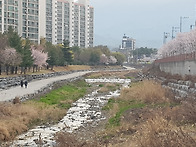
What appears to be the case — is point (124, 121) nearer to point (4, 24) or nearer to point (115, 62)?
point (4, 24)

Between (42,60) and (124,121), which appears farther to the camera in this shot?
(42,60)


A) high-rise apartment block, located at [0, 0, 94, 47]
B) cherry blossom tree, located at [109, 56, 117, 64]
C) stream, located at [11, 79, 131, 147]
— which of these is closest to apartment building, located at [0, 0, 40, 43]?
high-rise apartment block, located at [0, 0, 94, 47]

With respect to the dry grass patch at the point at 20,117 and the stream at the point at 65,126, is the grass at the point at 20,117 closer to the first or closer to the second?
the dry grass patch at the point at 20,117

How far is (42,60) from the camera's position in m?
73.3

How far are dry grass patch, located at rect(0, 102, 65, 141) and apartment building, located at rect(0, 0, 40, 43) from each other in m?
74.7

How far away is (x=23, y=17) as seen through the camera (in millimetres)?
100062

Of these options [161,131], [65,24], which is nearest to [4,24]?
[65,24]

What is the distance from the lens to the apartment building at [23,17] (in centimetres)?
9625

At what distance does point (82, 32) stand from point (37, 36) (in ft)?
216

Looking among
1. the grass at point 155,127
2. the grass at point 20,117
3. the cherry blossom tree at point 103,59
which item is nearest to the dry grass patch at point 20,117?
the grass at point 20,117

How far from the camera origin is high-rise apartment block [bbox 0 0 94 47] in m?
98.1

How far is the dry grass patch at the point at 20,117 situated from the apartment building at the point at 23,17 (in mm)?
74651

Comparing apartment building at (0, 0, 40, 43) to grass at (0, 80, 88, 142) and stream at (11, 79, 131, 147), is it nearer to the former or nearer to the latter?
stream at (11, 79, 131, 147)

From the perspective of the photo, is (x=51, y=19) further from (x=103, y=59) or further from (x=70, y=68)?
(x=70, y=68)
